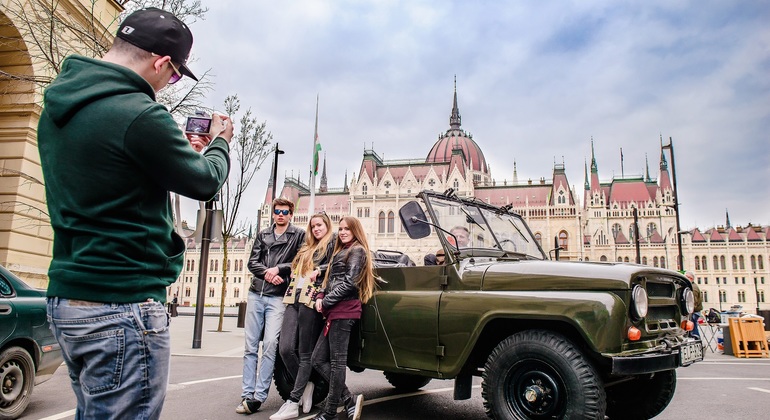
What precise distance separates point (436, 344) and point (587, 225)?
96.3 meters

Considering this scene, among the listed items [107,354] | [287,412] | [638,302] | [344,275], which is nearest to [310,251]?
[344,275]

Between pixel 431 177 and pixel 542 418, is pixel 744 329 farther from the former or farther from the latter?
pixel 431 177

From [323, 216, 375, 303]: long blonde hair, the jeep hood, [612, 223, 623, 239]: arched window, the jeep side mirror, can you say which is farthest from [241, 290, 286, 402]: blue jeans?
[612, 223, 623, 239]: arched window

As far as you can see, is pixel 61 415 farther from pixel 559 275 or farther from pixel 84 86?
pixel 559 275

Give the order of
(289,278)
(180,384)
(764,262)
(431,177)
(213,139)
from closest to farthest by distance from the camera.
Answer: (213,139) < (289,278) < (180,384) < (764,262) < (431,177)

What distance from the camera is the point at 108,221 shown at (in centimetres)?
166

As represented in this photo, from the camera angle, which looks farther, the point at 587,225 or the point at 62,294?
the point at 587,225

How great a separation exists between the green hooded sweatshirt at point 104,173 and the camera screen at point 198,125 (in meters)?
0.44

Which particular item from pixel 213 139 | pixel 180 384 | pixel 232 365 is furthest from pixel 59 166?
pixel 232 365

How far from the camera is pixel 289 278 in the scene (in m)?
5.82

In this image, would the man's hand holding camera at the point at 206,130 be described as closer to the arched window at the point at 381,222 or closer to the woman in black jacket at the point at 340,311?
the woman in black jacket at the point at 340,311

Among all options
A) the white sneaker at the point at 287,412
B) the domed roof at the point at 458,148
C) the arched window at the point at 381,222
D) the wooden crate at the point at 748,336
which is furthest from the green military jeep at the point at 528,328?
the domed roof at the point at 458,148

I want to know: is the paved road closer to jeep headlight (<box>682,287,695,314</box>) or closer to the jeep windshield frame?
jeep headlight (<box>682,287,695,314</box>)

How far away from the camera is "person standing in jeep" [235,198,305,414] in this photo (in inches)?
211
